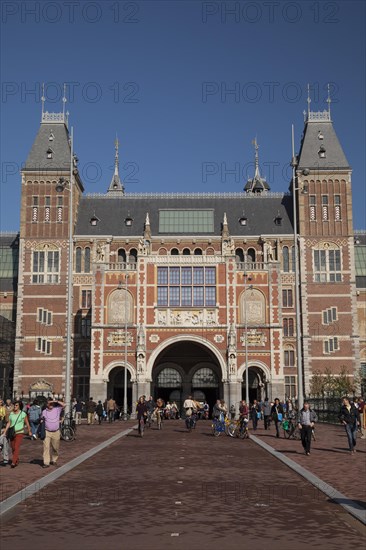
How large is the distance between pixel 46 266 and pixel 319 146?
30353mm

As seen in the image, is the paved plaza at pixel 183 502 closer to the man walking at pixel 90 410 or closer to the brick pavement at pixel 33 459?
the brick pavement at pixel 33 459

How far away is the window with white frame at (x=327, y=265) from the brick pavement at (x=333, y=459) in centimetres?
3181

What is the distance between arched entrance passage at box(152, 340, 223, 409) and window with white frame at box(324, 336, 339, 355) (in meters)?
10.3

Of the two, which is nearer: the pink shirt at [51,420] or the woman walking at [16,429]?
the woman walking at [16,429]

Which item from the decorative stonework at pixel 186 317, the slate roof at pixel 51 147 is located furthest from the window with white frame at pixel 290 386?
the slate roof at pixel 51 147

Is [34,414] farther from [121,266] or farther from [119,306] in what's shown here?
[121,266]

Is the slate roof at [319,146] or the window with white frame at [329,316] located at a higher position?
the slate roof at [319,146]

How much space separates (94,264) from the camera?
2371 inches

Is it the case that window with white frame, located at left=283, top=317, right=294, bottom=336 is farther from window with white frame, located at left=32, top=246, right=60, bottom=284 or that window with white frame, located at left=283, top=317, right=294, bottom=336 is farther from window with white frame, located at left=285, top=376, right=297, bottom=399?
window with white frame, located at left=32, top=246, right=60, bottom=284

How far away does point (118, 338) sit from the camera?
59.3 m

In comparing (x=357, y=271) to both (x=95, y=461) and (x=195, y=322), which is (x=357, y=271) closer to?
(x=195, y=322)

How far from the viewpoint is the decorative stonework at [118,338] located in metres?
59.2

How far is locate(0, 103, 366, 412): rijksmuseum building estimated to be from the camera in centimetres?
5922

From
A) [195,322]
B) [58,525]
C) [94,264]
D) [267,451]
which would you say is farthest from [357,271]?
[58,525]
